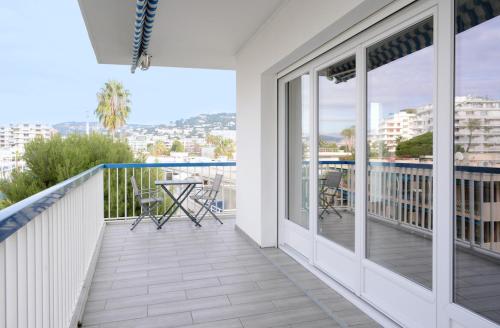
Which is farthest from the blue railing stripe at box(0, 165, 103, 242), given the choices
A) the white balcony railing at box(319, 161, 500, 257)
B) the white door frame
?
the white door frame

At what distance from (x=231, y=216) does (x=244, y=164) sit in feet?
5.79

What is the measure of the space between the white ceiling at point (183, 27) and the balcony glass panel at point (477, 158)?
7.29 feet

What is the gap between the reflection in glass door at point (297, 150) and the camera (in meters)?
3.91

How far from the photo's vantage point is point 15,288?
122 cm

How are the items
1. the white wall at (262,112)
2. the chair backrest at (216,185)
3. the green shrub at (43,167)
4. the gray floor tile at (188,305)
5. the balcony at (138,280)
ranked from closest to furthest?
the balcony at (138,280) < the gray floor tile at (188,305) < the white wall at (262,112) < the chair backrest at (216,185) < the green shrub at (43,167)

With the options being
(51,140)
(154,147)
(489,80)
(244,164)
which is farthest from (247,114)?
(154,147)

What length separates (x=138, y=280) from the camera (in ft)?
11.5

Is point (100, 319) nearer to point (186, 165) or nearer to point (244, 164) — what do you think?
point (244, 164)

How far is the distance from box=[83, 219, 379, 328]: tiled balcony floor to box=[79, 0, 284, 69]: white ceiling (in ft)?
8.80

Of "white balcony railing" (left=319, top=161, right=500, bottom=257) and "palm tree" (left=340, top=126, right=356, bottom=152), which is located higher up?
"palm tree" (left=340, top=126, right=356, bottom=152)

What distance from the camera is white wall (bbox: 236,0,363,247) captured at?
3.54m

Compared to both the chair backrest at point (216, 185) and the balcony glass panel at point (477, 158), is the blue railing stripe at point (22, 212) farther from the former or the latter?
the chair backrest at point (216, 185)

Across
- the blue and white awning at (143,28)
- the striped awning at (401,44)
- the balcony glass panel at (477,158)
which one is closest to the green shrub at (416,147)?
the balcony glass panel at (477,158)

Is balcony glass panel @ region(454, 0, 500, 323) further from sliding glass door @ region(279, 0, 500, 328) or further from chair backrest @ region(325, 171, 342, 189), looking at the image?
chair backrest @ region(325, 171, 342, 189)
